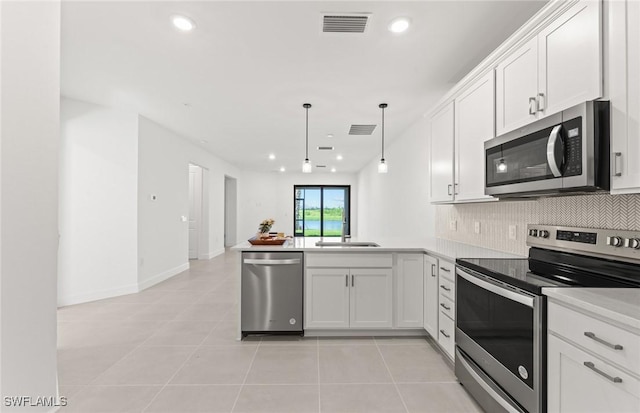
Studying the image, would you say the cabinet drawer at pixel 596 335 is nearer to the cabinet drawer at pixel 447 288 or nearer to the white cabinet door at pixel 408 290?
the cabinet drawer at pixel 447 288

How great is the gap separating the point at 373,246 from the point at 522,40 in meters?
2.04

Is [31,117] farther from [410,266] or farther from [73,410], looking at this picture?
[410,266]

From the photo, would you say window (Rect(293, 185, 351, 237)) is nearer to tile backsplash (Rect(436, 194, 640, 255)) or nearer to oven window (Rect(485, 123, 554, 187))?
tile backsplash (Rect(436, 194, 640, 255))

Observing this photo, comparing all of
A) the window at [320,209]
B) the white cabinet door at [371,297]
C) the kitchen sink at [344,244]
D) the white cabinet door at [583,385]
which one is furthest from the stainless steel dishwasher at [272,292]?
→ the window at [320,209]

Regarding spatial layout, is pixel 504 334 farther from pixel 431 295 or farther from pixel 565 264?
pixel 431 295

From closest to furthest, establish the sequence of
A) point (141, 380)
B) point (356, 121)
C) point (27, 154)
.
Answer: point (27, 154)
point (141, 380)
point (356, 121)

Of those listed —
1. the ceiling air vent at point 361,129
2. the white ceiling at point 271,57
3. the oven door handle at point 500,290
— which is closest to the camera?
the oven door handle at point 500,290

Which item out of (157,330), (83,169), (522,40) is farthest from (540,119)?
(83,169)

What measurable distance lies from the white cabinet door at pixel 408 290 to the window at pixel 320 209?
826 centimetres

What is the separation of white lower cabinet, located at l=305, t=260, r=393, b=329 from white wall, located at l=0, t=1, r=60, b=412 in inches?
77.8

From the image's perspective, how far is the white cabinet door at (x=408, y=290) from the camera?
10.1ft

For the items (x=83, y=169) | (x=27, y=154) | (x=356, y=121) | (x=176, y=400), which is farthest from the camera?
(x=356, y=121)

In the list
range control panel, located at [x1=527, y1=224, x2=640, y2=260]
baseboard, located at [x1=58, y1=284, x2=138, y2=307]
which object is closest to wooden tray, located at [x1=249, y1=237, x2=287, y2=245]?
range control panel, located at [x1=527, y1=224, x2=640, y2=260]

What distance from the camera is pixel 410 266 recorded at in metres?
3.10
